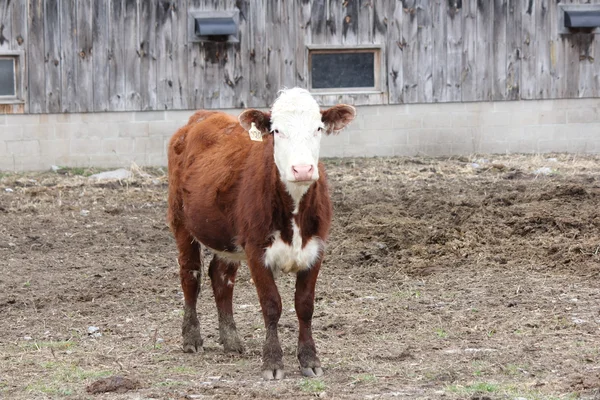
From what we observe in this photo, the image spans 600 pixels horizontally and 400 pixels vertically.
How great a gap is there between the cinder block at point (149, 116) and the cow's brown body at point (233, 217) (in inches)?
324

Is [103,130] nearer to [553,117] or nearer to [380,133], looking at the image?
[380,133]

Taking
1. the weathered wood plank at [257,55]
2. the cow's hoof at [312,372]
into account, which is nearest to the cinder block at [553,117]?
the weathered wood plank at [257,55]

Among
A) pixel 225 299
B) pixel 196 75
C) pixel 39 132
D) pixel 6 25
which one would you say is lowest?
pixel 225 299

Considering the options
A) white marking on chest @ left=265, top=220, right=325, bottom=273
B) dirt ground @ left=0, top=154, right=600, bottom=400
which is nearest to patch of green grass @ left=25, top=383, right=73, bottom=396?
dirt ground @ left=0, top=154, right=600, bottom=400

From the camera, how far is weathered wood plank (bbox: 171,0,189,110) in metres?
16.9

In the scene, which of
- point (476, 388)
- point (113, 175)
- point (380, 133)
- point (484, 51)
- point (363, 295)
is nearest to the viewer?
point (476, 388)

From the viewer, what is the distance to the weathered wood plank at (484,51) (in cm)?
1752

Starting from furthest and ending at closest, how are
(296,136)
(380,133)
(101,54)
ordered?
1. (380,133)
2. (101,54)
3. (296,136)

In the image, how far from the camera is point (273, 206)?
277 inches

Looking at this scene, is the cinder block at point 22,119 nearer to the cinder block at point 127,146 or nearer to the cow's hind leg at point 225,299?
the cinder block at point 127,146

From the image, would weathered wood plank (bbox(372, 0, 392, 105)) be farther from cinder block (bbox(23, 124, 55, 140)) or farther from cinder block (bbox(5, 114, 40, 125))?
cinder block (bbox(5, 114, 40, 125))

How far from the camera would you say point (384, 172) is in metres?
15.7

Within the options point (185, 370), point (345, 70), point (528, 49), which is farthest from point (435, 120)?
point (185, 370)

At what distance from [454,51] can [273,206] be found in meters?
11.2
